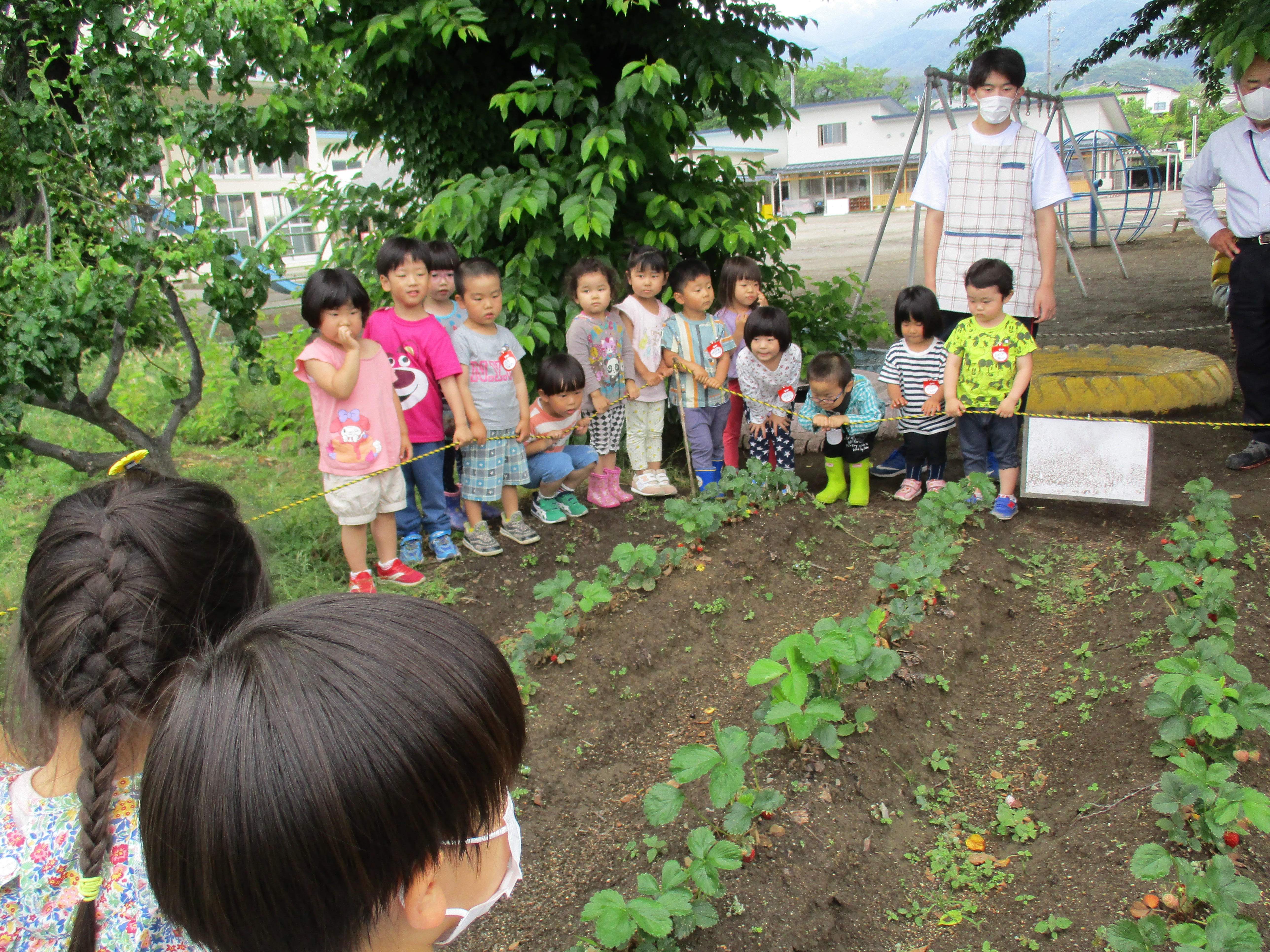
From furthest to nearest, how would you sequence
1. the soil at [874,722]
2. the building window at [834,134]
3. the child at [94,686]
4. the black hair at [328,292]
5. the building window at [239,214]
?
1. the building window at [834,134]
2. the building window at [239,214]
3. the black hair at [328,292]
4. the soil at [874,722]
5. the child at [94,686]

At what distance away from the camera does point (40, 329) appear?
342 centimetres

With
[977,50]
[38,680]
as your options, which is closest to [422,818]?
[38,680]

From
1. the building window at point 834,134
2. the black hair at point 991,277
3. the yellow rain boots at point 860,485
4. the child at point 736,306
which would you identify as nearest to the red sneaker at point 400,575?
the child at point 736,306

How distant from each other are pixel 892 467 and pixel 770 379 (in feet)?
2.91

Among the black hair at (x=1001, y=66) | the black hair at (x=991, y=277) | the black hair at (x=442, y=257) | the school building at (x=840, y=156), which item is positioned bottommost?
the black hair at (x=991, y=277)

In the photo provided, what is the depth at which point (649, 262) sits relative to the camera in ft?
16.5

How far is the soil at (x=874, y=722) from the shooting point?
7.29 feet

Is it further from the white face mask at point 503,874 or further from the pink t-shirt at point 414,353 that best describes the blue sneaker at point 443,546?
the white face mask at point 503,874

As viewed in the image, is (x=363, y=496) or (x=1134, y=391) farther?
(x=1134, y=391)

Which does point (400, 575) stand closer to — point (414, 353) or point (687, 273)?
point (414, 353)

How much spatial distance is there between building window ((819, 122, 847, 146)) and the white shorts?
5547 centimetres

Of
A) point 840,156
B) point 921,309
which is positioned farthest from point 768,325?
point 840,156

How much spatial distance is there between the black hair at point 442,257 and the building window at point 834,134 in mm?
54589

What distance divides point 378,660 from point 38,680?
26.9 inches
